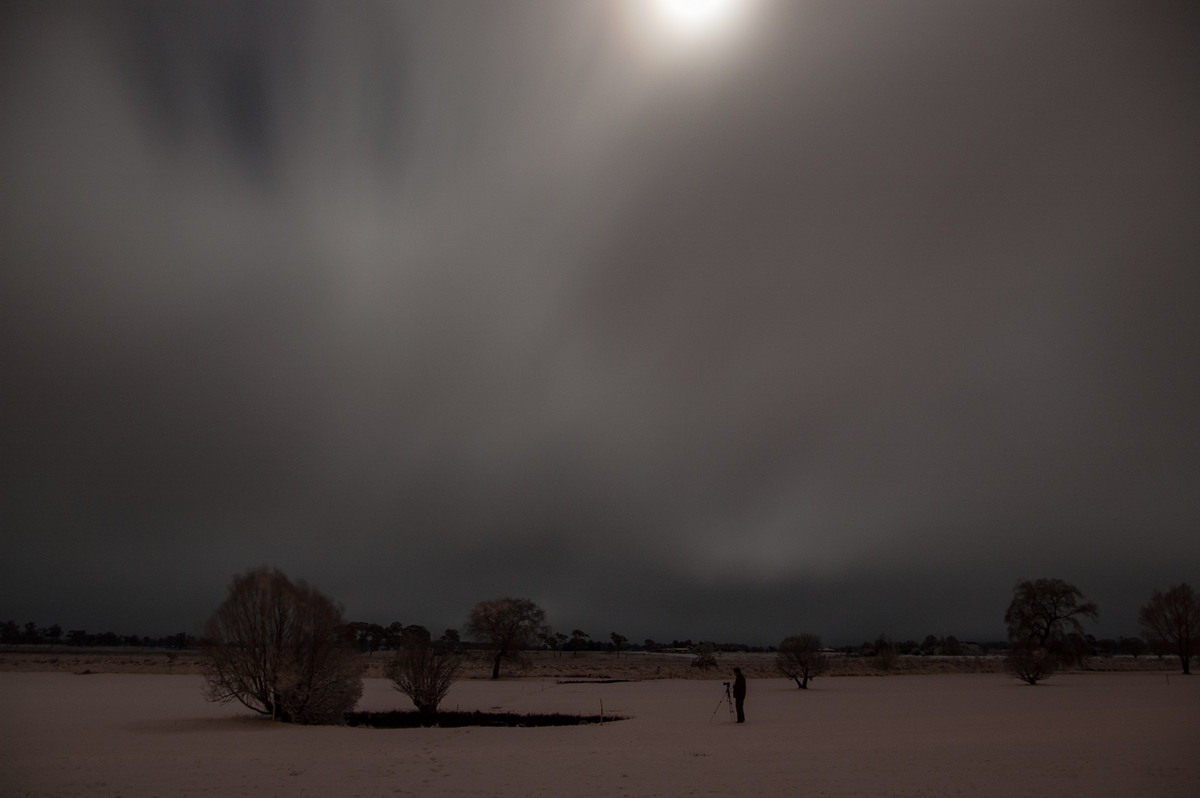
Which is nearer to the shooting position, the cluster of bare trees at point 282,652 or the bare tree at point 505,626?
the cluster of bare trees at point 282,652

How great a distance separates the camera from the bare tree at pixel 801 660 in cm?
5544

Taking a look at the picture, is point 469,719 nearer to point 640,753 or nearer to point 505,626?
point 640,753

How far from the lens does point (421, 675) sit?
30.4 metres

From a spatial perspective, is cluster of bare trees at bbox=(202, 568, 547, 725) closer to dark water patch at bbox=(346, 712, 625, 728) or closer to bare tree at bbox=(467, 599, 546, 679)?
dark water patch at bbox=(346, 712, 625, 728)

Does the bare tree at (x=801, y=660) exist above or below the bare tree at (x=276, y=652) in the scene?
below

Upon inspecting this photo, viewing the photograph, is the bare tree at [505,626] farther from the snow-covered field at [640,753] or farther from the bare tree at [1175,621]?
the bare tree at [1175,621]

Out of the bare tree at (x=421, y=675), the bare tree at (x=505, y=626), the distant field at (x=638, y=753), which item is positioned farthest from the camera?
the bare tree at (x=505, y=626)

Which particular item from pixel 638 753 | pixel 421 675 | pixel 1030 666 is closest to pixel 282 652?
pixel 421 675

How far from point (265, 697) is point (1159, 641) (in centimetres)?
8312

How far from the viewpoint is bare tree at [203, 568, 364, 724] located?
27031 millimetres

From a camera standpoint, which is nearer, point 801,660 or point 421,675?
point 421,675

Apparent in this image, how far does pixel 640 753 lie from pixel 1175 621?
243 ft

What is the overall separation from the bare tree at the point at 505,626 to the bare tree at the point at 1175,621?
6035cm

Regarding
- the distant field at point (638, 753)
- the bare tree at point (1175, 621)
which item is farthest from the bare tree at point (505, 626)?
the bare tree at point (1175, 621)
